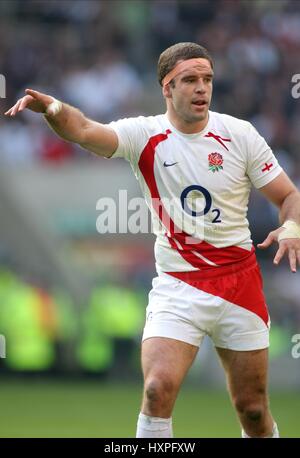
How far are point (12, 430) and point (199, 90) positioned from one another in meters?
5.36

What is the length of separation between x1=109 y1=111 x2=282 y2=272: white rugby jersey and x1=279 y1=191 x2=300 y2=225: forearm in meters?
0.18

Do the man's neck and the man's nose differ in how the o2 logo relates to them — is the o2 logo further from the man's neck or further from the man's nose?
the man's nose

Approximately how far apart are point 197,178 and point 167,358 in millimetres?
1204

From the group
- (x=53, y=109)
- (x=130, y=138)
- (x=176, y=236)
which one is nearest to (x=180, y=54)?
(x=130, y=138)

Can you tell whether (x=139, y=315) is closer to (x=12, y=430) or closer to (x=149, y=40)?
(x=12, y=430)

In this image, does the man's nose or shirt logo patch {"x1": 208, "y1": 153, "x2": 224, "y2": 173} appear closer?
the man's nose

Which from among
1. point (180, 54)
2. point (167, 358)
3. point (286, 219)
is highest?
point (180, 54)

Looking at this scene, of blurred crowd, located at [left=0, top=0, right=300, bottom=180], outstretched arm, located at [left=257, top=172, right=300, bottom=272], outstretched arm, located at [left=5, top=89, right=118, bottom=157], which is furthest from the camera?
blurred crowd, located at [left=0, top=0, right=300, bottom=180]

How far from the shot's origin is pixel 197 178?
24.7 feet

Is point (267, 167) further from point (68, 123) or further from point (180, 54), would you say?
point (68, 123)

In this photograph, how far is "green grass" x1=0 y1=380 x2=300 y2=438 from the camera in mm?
11648

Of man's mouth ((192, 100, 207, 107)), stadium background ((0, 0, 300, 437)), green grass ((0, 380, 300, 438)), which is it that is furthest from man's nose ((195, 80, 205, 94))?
stadium background ((0, 0, 300, 437))

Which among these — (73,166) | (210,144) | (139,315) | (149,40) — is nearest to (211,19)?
(149,40)

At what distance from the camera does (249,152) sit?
7.59 m
